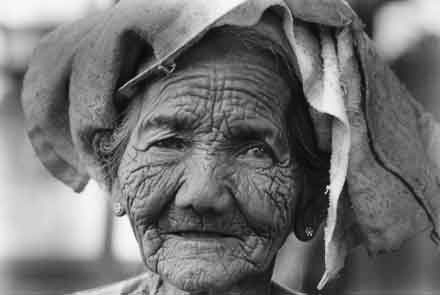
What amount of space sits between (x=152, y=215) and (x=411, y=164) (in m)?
0.69

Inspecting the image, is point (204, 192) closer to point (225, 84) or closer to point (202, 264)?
point (202, 264)

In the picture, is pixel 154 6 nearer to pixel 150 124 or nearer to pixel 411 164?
pixel 150 124

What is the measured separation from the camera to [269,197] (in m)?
3.05

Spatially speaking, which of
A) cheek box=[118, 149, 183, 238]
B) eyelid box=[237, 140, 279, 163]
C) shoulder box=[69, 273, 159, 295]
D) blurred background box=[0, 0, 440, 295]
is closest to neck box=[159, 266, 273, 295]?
shoulder box=[69, 273, 159, 295]

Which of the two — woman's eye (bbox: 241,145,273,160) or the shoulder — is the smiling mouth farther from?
the shoulder

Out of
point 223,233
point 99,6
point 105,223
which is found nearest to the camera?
point 223,233

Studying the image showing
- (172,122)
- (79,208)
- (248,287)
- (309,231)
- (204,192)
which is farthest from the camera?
(79,208)

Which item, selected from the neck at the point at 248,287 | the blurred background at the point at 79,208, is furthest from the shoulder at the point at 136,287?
the blurred background at the point at 79,208

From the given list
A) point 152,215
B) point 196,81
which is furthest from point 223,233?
point 196,81

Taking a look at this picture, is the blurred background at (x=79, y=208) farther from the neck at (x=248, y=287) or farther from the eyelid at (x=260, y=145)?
the eyelid at (x=260, y=145)

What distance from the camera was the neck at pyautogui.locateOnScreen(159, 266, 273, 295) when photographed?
3.14 m

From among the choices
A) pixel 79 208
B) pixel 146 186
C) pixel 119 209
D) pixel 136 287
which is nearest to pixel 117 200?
pixel 119 209

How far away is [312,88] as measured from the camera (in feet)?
9.93

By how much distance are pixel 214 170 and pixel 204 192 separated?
0.06 meters
